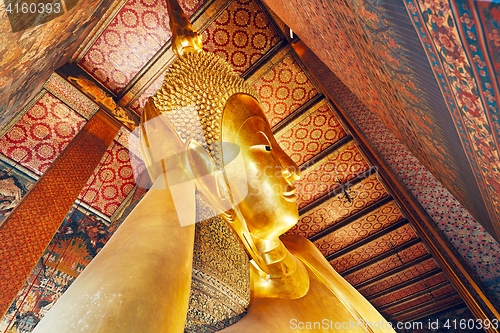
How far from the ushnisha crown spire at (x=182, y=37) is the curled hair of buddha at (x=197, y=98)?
0.08m

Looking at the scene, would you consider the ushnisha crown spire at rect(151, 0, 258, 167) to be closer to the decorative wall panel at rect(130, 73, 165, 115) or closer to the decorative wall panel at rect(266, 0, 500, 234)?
the decorative wall panel at rect(266, 0, 500, 234)

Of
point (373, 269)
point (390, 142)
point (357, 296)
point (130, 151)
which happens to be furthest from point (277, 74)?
point (373, 269)

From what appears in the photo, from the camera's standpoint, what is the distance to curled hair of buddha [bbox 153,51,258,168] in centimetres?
138

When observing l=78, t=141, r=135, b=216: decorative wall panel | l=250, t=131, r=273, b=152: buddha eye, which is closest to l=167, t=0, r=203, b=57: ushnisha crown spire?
l=250, t=131, r=273, b=152: buddha eye

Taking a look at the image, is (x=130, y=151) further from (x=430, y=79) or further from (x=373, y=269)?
(x=373, y=269)

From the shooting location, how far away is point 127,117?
3.23 meters

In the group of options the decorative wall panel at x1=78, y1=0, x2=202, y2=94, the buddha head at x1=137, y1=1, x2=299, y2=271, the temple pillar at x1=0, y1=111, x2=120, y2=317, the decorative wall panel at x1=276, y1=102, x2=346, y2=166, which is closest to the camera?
the buddha head at x1=137, y1=1, x2=299, y2=271

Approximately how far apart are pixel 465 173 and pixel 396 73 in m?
0.40

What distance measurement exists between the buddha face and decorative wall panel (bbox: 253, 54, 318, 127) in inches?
72.9

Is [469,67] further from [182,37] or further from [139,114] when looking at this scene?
[139,114]

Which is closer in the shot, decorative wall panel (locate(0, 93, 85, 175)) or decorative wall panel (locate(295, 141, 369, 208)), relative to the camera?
decorative wall panel (locate(0, 93, 85, 175))

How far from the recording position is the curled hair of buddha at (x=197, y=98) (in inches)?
54.3

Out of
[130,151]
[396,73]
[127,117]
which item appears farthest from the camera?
[130,151]

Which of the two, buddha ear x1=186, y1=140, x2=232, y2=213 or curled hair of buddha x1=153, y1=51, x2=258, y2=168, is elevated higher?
curled hair of buddha x1=153, y1=51, x2=258, y2=168
